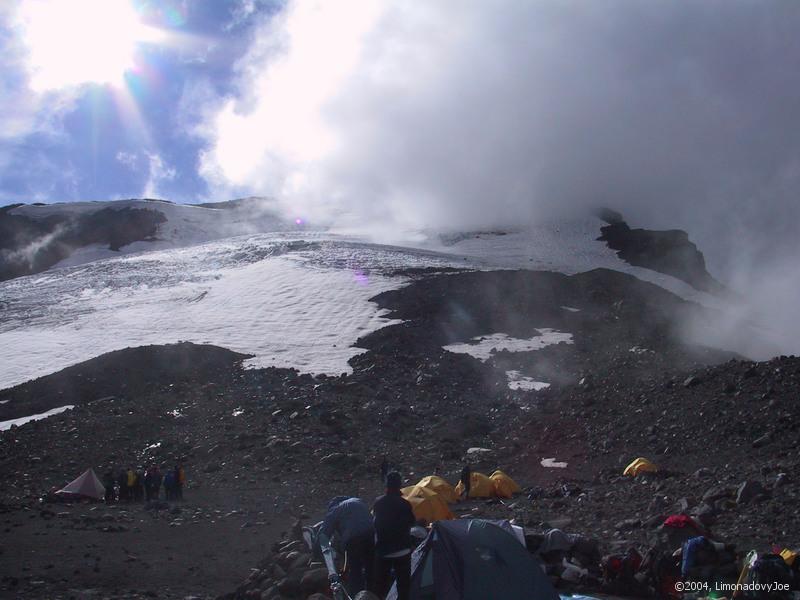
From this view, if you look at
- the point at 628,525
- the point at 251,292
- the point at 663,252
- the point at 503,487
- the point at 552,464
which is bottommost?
the point at 552,464

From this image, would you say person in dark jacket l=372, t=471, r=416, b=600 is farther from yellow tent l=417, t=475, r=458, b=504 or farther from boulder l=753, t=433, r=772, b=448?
boulder l=753, t=433, r=772, b=448

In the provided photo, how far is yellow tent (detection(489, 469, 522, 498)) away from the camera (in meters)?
21.2

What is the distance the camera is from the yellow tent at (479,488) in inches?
834

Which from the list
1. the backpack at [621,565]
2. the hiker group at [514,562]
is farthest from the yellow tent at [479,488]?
the backpack at [621,565]

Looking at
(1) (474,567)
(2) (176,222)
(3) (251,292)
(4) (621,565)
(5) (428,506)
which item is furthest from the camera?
(2) (176,222)

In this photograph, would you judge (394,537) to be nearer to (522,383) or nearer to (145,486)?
(145,486)

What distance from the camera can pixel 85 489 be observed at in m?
22.5

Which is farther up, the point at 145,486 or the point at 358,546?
the point at 358,546

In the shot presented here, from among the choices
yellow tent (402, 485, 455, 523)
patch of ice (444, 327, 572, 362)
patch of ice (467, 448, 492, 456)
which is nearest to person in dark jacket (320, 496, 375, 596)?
yellow tent (402, 485, 455, 523)

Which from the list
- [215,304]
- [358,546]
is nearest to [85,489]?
[358,546]

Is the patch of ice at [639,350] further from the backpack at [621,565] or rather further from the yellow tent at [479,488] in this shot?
the backpack at [621,565]

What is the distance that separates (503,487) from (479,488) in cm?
78

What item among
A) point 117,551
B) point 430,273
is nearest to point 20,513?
point 117,551

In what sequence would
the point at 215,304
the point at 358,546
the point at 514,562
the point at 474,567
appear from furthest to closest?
the point at 215,304
the point at 358,546
the point at 514,562
the point at 474,567
